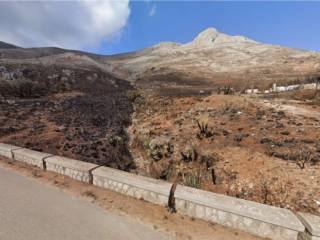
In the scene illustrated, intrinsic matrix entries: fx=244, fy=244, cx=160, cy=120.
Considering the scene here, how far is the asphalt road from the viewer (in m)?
2.83

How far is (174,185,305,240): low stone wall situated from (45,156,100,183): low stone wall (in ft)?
5.81

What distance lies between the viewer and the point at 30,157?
17.6ft

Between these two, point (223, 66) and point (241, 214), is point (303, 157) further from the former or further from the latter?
point (223, 66)

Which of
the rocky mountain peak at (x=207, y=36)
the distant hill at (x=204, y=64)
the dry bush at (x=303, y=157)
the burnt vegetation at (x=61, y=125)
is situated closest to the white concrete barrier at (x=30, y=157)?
the burnt vegetation at (x=61, y=125)

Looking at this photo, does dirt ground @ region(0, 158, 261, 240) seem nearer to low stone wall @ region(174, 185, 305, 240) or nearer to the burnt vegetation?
low stone wall @ region(174, 185, 305, 240)

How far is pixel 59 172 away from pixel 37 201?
1.22m

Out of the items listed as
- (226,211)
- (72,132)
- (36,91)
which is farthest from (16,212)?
(36,91)

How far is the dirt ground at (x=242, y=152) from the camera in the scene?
5.03 m

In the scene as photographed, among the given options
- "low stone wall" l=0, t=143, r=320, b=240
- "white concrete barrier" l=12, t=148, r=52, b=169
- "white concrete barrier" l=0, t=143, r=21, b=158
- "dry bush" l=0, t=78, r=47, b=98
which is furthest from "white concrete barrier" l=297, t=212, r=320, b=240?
"dry bush" l=0, t=78, r=47, b=98

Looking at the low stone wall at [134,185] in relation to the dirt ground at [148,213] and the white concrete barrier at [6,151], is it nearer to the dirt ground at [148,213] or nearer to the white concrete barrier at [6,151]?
the dirt ground at [148,213]

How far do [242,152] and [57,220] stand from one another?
507cm

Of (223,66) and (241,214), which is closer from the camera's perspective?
(241,214)

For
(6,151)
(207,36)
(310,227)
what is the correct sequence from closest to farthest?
(310,227) < (6,151) < (207,36)

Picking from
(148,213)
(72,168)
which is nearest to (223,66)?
(72,168)
